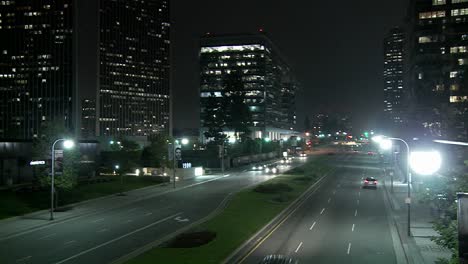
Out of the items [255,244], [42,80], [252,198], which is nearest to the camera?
[255,244]

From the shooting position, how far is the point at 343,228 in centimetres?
3512

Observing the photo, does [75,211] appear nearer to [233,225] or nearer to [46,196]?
[46,196]

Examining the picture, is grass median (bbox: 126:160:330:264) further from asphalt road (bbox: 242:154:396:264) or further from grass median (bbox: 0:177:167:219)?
grass median (bbox: 0:177:167:219)

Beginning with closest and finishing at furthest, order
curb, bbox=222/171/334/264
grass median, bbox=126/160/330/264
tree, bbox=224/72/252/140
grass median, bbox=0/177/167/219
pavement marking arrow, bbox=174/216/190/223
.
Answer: grass median, bbox=126/160/330/264 < curb, bbox=222/171/334/264 < pavement marking arrow, bbox=174/216/190/223 < grass median, bbox=0/177/167/219 < tree, bbox=224/72/252/140

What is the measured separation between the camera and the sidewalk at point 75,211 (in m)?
35.3

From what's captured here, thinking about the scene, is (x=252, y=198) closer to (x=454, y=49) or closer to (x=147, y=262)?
(x=147, y=262)

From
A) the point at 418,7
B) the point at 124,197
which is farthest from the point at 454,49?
the point at 124,197

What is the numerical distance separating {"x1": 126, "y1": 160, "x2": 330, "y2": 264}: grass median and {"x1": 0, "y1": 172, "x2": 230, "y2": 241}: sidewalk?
12.5 m

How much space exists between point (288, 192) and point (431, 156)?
106 ft

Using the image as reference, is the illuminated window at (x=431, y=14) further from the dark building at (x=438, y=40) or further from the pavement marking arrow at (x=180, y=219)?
the pavement marking arrow at (x=180, y=219)

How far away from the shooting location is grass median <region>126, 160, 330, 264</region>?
24.7 m

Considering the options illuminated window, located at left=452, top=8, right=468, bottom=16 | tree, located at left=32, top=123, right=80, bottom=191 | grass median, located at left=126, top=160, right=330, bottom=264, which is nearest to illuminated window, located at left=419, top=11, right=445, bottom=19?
illuminated window, located at left=452, top=8, right=468, bottom=16

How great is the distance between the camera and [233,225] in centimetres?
3481

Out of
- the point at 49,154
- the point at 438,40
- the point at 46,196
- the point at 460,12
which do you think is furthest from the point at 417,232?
the point at 460,12
